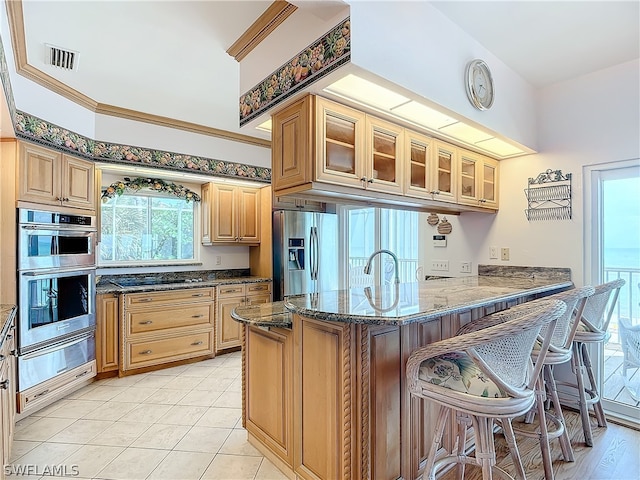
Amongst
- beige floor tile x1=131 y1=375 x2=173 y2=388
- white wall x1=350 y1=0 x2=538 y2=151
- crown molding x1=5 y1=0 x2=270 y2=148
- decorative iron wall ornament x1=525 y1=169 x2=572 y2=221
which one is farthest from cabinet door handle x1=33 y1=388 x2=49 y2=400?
decorative iron wall ornament x1=525 y1=169 x2=572 y2=221

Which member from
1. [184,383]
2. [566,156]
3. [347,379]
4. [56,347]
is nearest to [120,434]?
[184,383]

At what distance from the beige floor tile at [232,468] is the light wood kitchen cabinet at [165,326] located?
1.85 metres

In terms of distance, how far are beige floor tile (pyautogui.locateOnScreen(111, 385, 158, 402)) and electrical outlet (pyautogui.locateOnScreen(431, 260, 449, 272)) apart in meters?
2.94

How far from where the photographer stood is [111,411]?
2.80 metres

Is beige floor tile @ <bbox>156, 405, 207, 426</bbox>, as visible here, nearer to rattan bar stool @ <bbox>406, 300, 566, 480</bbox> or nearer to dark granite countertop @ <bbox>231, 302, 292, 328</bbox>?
dark granite countertop @ <bbox>231, 302, 292, 328</bbox>

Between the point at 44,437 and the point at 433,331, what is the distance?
2671 millimetres

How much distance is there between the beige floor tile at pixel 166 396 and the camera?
2.98 m

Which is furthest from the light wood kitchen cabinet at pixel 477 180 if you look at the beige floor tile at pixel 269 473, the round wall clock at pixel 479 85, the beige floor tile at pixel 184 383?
the beige floor tile at pixel 184 383

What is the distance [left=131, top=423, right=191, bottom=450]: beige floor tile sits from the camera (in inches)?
91.2

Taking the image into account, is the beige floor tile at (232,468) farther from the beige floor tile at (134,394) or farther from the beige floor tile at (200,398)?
the beige floor tile at (134,394)

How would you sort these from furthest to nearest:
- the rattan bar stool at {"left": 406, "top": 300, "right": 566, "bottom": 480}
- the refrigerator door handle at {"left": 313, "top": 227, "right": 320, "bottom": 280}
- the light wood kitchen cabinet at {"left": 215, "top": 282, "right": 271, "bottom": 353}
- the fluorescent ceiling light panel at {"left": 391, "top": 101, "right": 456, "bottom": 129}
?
the refrigerator door handle at {"left": 313, "top": 227, "right": 320, "bottom": 280} → the light wood kitchen cabinet at {"left": 215, "top": 282, "right": 271, "bottom": 353} → the fluorescent ceiling light panel at {"left": 391, "top": 101, "right": 456, "bottom": 129} → the rattan bar stool at {"left": 406, "top": 300, "right": 566, "bottom": 480}

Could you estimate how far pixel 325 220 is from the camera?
4.70m

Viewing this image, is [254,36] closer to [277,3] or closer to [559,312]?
[277,3]

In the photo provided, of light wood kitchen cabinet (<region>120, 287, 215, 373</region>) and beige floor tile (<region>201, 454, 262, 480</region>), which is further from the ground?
light wood kitchen cabinet (<region>120, 287, 215, 373</region>)
